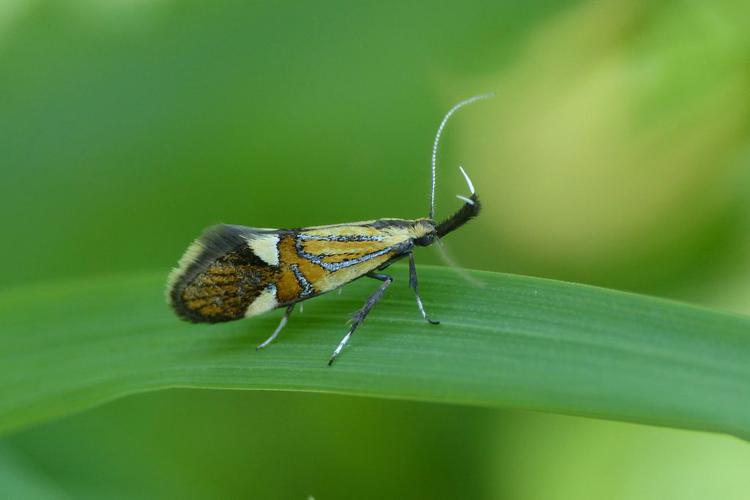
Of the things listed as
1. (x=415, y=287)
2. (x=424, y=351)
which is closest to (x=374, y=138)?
(x=415, y=287)

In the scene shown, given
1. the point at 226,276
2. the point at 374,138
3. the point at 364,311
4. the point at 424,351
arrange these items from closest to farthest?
the point at 424,351, the point at 364,311, the point at 226,276, the point at 374,138

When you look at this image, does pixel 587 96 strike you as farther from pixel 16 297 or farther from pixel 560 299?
pixel 16 297

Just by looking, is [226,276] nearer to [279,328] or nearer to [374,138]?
[279,328]

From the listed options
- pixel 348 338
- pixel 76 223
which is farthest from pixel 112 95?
pixel 348 338

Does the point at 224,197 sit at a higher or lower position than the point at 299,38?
lower

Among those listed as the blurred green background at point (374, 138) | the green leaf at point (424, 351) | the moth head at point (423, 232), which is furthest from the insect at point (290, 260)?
the blurred green background at point (374, 138)

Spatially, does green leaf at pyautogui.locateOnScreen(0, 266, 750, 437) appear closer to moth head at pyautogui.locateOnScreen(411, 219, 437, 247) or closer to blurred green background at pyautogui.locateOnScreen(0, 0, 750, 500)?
moth head at pyautogui.locateOnScreen(411, 219, 437, 247)

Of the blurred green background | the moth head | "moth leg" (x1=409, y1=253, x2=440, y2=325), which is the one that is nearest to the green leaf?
"moth leg" (x1=409, y1=253, x2=440, y2=325)
